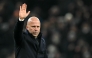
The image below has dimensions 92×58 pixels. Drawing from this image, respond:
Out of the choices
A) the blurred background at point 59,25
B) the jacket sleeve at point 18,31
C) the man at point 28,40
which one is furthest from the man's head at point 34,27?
the blurred background at point 59,25

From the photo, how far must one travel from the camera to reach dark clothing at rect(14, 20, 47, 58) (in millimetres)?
6326

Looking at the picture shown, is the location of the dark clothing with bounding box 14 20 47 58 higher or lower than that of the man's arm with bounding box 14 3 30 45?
lower

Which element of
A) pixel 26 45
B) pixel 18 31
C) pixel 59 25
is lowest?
pixel 59 25

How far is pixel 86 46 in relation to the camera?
510 inches

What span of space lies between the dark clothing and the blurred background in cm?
559

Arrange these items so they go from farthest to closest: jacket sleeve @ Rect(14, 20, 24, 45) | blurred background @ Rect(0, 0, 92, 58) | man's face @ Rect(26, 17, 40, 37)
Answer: blurred background @ Rect(0, 0, 92, 58)
man's face @ Rect(26, 17, 40, 37)
jacket sleeve @ Rect(14, 20, 24, 45)

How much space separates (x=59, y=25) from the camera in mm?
13352

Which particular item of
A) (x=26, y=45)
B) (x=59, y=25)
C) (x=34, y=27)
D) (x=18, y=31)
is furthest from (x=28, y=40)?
(x=59, y=25)

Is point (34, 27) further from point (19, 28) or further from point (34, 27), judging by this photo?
point (19, 28)

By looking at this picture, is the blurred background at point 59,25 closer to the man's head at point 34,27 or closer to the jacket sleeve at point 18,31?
the man's head at point 34,27

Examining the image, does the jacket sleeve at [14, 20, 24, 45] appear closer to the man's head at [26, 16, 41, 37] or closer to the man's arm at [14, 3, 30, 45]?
the man's arm at [14, 3, 30, 45]

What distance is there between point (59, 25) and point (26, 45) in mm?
6868

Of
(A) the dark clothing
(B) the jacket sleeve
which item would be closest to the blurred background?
(A) the dark clothing

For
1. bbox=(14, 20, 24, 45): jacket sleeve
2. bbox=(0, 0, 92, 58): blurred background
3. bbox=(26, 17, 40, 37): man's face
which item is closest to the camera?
bbox=(14, 20, 24, 45): jacket sleeve
